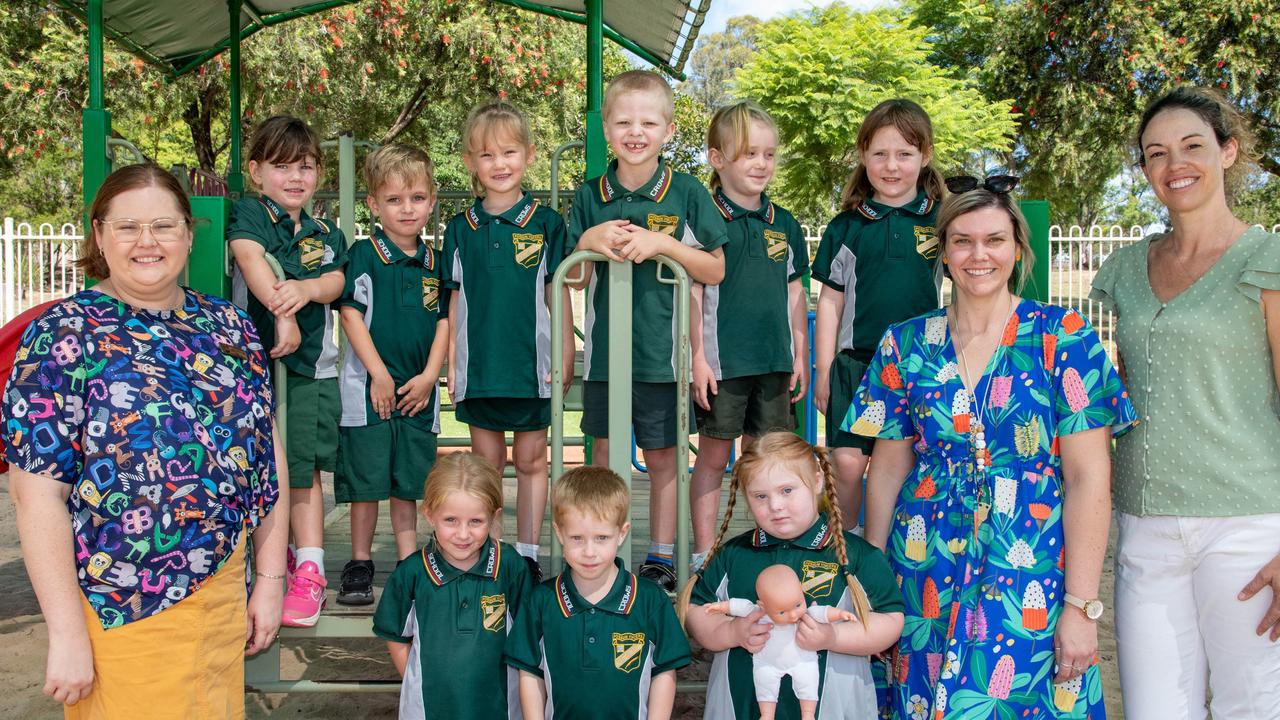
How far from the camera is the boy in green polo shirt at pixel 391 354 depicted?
389 centimetres

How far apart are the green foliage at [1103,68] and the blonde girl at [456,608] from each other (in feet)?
57.9

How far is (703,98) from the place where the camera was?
54000 mm

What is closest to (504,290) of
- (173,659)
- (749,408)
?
(749,408)

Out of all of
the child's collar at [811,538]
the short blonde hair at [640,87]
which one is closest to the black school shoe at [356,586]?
the child's collar at [811,538]

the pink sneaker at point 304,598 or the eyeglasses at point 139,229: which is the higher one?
the eyeglasses at point 139,229

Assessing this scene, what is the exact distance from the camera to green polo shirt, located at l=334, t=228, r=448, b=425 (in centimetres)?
390

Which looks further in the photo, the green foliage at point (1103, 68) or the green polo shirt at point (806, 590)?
the green foliage at point (1103, 68)

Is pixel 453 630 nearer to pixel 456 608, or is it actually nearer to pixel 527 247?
pixel 456 608

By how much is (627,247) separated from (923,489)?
1.13 meters

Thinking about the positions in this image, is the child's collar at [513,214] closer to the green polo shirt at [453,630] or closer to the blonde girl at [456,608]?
the blonde girl at [456,608]

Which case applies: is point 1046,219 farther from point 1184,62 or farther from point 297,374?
point 1184,62

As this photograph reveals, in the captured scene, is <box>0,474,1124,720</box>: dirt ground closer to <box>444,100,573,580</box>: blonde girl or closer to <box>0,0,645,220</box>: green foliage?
<box>444,100,573,580</box>: blonde girl

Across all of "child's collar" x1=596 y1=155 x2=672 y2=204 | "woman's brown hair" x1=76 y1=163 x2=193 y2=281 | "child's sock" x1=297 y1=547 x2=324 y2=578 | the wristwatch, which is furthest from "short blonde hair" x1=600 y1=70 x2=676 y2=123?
the wristwatch

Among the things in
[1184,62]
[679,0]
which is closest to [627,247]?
[679,0]
